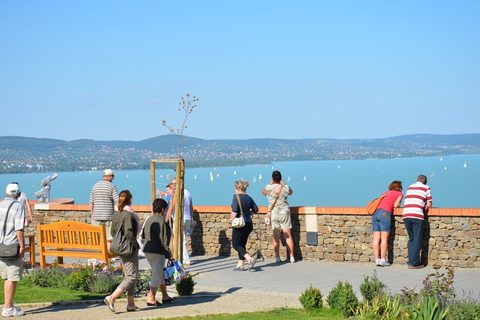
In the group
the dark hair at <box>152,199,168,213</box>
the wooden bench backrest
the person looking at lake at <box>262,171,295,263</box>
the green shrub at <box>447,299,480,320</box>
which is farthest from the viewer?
the person looking at lake at <box>262,171,295,263</box>

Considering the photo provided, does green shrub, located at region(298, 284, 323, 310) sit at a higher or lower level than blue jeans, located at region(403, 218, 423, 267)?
lower

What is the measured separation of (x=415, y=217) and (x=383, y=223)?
651mm

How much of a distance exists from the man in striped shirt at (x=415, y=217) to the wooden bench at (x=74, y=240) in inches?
198

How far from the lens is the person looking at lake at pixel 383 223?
516 inches

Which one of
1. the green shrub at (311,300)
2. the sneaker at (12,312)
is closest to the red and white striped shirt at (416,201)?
the green shrub at (311,300)

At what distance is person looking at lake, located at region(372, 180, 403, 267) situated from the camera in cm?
1312

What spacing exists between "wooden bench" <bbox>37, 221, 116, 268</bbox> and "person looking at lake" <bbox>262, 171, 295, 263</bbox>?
341 centimetres

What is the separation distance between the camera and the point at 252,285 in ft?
37.7

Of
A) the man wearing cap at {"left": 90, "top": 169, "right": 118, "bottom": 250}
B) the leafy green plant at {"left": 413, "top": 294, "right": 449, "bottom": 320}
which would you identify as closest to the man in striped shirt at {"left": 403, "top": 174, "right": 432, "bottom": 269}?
the leafy green plant at {"left": 413, "top": 294, "right": 449, "bottom": 320}

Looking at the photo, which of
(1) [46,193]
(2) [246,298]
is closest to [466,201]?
(1) [46,193]

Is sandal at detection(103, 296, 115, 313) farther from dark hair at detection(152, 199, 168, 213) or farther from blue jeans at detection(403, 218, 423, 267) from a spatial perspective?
blue jeans at detection(403, 218, 423, 267)

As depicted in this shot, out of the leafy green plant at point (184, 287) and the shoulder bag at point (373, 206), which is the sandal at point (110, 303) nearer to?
the leafy green plant at point (184, 287)

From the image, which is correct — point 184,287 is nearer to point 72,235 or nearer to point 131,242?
point 131,242

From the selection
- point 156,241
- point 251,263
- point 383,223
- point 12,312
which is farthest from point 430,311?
point 251,263
